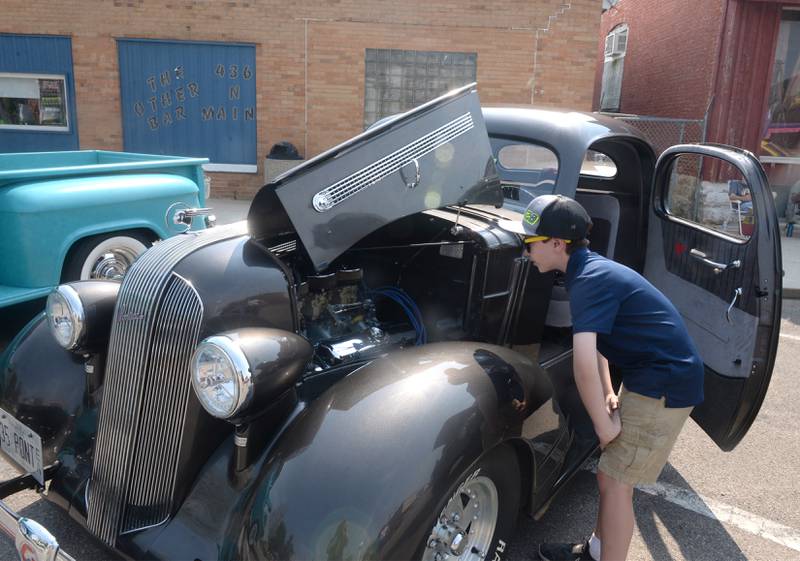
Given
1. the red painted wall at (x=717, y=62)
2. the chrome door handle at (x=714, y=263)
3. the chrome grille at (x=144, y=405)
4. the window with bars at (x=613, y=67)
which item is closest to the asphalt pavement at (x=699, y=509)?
the chrome grille at (x=144, y=405)

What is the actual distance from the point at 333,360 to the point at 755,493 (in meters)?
2.53

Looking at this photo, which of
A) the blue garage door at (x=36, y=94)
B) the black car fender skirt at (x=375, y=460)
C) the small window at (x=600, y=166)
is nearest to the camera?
the black car fender skirt at (x=375, y=460)

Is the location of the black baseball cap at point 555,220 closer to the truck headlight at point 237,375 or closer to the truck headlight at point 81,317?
the truck headlight at point 237,375

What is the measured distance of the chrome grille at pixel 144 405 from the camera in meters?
2.33

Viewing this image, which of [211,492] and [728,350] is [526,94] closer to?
[728,350]

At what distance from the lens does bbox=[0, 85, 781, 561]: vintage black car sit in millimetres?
2045

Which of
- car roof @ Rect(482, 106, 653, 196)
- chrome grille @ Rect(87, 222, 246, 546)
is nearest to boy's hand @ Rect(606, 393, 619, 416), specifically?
car roof @ Rect(482, 106, 653, 196)

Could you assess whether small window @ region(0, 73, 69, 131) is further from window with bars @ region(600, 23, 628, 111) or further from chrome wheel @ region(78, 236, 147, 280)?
window with bars @ region(600, 23, 628, 111)

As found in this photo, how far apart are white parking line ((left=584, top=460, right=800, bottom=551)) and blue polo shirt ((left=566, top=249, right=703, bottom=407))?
1.13m

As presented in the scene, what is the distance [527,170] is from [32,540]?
3.21m

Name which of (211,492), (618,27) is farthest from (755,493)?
(618,27)

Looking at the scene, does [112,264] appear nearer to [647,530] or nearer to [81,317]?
[81,317]

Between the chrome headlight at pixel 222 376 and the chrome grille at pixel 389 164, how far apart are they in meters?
0.84

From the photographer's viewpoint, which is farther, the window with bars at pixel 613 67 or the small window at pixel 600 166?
the window with bars at pixel 613 67
